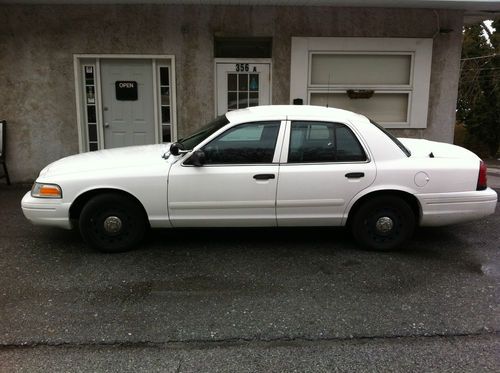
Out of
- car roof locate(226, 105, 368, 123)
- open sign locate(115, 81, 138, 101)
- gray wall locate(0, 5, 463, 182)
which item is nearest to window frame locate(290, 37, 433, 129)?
gray wall locate(0, 5, 463, 182)

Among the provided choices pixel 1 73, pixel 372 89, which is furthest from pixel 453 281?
pixel 1 73

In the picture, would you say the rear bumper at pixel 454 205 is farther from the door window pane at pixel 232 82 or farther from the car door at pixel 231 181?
the door window pane at pixel 232 82

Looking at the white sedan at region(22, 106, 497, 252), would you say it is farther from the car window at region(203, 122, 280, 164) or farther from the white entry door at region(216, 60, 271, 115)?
the white entry door at region(216, 60, 271, 115)

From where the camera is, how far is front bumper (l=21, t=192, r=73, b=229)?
16.3 feet

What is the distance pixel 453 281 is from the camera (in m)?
4.52

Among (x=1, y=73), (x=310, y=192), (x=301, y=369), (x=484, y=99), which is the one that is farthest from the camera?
(x=484, y=99)

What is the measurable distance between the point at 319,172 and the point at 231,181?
908 millimetres

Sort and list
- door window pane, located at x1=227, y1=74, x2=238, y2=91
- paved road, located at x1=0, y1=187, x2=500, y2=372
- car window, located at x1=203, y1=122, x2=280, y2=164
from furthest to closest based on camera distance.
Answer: door window pane, located at x1=227, y1=74, x2=238, y2=91 → car window, located at x1=203, y1=122, x2=280, y2=164 → paved road, located at x1=0, y1=187, x2=500, y2=372

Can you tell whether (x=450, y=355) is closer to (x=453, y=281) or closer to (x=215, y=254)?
(x=453, y=281)

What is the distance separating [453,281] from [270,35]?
547cm

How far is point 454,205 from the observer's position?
5145mm

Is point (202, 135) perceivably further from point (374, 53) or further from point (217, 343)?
point (374, 53)

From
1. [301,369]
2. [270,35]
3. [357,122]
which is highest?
[270,35]

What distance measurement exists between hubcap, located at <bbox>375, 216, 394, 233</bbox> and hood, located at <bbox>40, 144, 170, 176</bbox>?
93.3 inches
